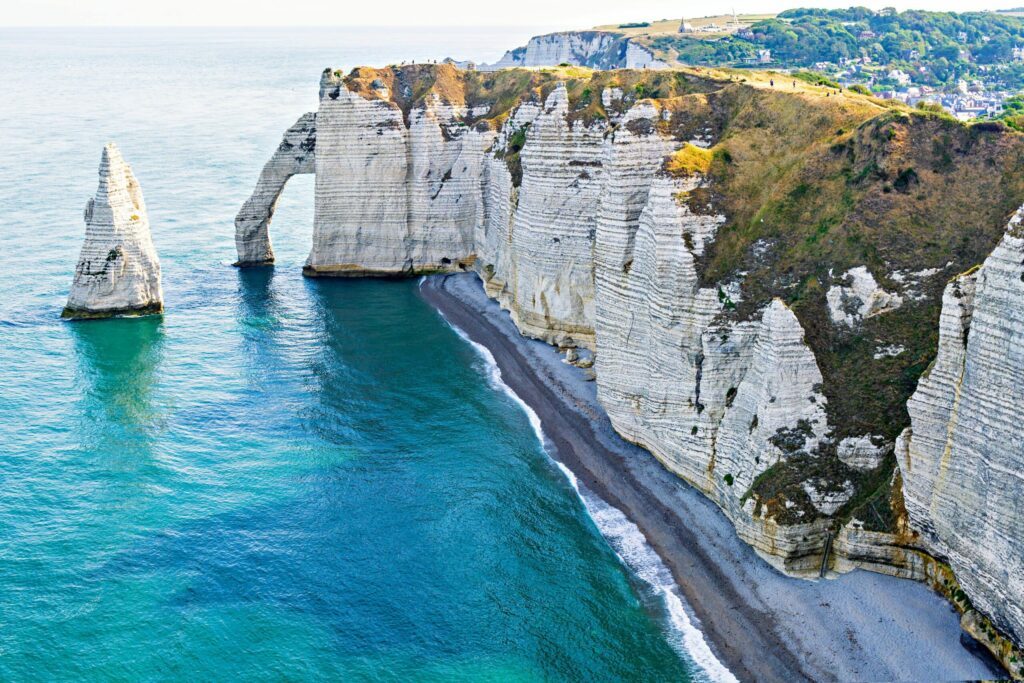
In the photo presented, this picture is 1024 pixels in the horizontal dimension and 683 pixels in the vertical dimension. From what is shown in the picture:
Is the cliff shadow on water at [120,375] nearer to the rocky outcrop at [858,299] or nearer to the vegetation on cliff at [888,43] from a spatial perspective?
the rocky outcrop at [858,299]

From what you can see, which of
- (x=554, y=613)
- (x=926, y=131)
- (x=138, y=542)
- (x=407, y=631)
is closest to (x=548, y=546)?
(x=554, y=613)

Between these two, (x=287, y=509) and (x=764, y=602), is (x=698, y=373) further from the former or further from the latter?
(x=287, y=509)

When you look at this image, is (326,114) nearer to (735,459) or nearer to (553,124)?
(553,124)

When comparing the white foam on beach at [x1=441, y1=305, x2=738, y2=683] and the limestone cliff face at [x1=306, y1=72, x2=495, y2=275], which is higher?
the limestone cliff face at [x1=306, y1=72, x2=495, y2=275]

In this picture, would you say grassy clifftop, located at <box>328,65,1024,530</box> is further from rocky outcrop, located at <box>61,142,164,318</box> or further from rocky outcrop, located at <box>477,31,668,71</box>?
rocky outcrop, located at <box>477,31,668,71</box>

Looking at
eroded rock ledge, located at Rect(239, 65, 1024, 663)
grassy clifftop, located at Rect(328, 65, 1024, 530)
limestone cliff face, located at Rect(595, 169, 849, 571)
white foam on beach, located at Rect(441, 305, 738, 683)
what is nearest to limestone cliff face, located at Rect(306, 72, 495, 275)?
eroded rock ledge, located at Rect(239, 65, 1024, 663)
